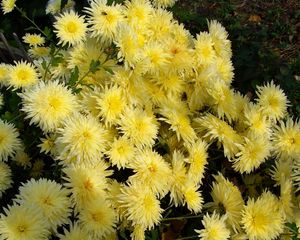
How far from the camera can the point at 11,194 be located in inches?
70.6

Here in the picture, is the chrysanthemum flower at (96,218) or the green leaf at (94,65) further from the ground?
the green leaf at (94,65)

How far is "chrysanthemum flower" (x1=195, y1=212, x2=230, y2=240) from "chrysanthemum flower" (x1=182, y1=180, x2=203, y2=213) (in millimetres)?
54

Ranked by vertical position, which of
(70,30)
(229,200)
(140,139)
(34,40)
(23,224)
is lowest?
(23,224)

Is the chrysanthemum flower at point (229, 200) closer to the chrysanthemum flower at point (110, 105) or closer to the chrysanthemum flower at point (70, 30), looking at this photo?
the chrysanthemum flower at point (110, 105)

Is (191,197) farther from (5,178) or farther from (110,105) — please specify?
(5,178)

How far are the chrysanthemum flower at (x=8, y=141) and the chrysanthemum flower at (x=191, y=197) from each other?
55 cm

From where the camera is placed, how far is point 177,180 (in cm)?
159

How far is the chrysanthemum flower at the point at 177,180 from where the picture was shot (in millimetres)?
1590

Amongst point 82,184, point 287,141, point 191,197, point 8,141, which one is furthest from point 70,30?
point 287,141

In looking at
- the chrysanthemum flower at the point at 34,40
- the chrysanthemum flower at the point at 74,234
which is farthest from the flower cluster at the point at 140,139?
the chrysanthemum flower at the point at 34,40

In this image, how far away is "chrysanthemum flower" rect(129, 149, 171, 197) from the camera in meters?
A: 1.54

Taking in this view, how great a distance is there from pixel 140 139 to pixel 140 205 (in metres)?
0.21

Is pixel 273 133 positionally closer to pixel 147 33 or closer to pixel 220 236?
pixel 220 236

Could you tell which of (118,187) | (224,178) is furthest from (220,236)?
(118,187)
